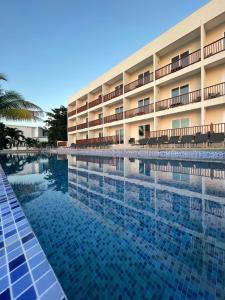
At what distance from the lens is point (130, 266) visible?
1.54 m

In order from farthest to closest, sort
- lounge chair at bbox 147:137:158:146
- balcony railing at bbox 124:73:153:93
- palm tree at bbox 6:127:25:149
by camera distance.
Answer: palm tree at bbox 6:127:25:149 < balcony railing at bbox 124:73:153:93 < lounge chair at bbox 147:137:158:146

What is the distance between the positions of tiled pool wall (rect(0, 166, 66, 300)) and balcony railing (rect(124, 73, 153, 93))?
1612cm

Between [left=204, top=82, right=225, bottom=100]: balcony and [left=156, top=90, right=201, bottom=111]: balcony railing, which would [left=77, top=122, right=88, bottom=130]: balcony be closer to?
[left=156, top=90, right=201, bottom=111]: balcony railing

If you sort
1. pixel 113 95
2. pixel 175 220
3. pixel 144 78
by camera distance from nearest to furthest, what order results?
1. pixel 175 220
2. pixel 144 78
3. pixel 113 95

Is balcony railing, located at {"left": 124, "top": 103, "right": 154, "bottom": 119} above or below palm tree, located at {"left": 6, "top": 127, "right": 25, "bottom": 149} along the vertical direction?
above

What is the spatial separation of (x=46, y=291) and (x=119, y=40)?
78.2ft

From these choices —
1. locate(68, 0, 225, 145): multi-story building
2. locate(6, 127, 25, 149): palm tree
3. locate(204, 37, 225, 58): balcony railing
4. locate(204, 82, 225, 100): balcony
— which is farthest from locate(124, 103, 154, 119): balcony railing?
locate(6, 127, 25, 149): palm tree

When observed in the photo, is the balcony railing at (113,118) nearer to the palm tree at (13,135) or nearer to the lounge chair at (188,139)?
the lounge chair at (188,139)

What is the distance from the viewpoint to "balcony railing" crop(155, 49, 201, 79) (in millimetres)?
13242

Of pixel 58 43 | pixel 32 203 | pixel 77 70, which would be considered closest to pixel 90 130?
pixel 77 70

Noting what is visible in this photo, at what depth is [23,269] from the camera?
1379 mm

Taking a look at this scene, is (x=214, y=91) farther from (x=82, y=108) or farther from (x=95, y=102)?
(x=82, y=108)

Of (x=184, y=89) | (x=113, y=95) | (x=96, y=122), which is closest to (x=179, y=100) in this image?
(x=184, y=89)

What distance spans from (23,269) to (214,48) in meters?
14.6
